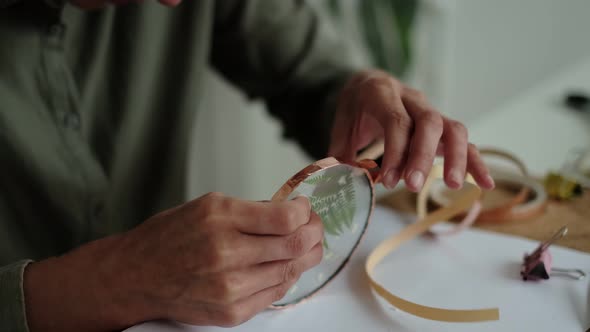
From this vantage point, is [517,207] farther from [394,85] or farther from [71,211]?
[71,211]

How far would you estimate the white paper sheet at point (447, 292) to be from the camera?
18.8 inches

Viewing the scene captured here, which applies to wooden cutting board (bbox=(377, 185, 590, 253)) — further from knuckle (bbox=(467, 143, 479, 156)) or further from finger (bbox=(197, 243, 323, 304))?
finger (bbox=(197, 243, 323, 304))

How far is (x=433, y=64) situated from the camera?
1953 millimetres

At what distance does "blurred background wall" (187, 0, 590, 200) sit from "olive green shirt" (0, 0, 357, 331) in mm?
383

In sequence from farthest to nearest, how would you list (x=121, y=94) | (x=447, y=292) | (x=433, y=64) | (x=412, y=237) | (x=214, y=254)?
(x=433, y=64) → (x=121, y=94) → (x=412, y=237) → (x=447, y=292) → (x=214, y=254)

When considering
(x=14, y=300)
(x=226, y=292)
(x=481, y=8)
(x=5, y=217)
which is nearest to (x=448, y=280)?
(x=226, y=292)

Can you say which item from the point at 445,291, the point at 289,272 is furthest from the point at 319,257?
the point at 445,291

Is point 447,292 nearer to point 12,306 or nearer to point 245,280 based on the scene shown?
point 245,280

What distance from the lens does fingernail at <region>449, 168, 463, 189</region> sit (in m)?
0.53

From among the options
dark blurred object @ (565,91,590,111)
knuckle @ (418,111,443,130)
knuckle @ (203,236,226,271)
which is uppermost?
knuckle @ (418,111,443,130)

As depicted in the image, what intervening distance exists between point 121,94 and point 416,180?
0.53m

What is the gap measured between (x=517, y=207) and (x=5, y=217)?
0.66 meters

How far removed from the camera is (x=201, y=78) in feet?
3.10

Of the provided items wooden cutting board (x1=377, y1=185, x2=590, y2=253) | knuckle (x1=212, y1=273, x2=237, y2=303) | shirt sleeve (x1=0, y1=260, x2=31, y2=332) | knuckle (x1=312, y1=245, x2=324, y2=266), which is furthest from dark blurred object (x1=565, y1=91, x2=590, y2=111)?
shirt sleeve (x1=0, y1=260, x2=31, y2=332)
